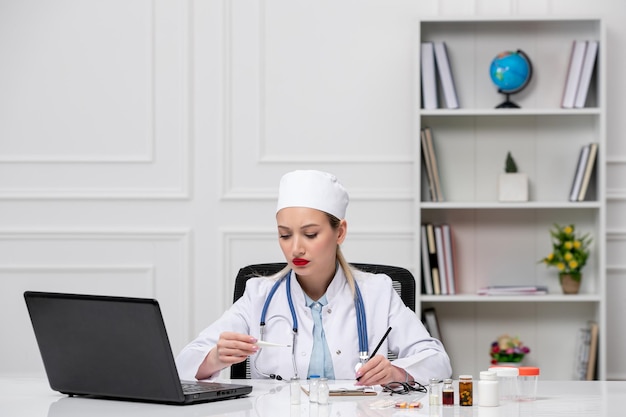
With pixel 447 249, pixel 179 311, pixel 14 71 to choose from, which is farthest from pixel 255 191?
pixel 14 71

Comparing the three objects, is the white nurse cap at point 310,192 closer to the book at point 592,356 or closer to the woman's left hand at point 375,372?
the woman's left hand at point 375,372

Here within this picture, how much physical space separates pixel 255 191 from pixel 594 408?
98.4 inches

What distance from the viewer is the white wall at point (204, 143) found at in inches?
160

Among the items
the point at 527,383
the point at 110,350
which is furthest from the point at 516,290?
the point at 110,350

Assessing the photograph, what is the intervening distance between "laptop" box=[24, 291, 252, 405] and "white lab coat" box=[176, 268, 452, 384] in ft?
1.07

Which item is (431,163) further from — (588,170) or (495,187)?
(588,170)

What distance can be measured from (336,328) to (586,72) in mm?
2204

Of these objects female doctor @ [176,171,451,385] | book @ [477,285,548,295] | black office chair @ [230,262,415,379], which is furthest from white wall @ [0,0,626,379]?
female doctor @ [176,171,451,385]

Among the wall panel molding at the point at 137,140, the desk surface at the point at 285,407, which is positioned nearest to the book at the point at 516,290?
the wall panel molding at the point at 137,140

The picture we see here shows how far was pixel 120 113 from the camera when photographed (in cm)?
412

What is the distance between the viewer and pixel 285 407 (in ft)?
5.76

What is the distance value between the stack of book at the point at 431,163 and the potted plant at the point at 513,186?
0.90ft

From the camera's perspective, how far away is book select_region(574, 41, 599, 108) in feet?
12.9

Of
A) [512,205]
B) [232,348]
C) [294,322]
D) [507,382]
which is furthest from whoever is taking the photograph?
[512,205]
